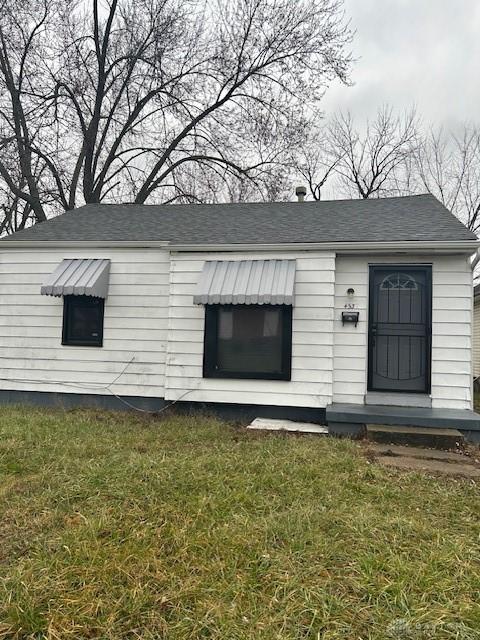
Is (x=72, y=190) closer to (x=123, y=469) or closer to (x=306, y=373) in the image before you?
(x=306, y=373)

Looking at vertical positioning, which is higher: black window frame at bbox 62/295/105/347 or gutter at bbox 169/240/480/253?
gutter at bbox 169/240/480/253

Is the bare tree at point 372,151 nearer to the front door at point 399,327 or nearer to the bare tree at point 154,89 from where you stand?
the bare tree at point 154,89

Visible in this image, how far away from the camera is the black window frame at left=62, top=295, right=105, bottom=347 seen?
21.9 ft

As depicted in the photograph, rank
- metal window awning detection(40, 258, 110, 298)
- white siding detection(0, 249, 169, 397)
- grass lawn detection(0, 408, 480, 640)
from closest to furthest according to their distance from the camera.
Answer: grass lawn detection(0, 408, 480, 640), metal window awning detection(40, 258, 110, 298), white siding detection(0, 249, 169, 397)

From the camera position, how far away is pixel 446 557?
2.38m

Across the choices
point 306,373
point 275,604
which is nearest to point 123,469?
point 275,604

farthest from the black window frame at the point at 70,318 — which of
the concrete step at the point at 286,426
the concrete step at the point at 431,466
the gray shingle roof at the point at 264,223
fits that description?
the concrete step at the point at 431,466

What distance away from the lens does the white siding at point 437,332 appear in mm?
5543

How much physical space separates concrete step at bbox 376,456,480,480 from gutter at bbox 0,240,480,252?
9.13 feet

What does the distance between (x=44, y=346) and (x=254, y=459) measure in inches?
173

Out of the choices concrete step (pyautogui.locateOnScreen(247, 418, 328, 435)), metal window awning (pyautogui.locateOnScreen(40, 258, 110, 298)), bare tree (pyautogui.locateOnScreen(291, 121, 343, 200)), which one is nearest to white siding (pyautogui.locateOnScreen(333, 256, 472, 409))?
concrete step (pyautogui.locateOnScreen(247, 418, 328, 435))

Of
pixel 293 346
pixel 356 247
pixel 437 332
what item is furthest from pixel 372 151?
pixel 293 346

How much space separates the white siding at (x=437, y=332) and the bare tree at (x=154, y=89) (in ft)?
33.4

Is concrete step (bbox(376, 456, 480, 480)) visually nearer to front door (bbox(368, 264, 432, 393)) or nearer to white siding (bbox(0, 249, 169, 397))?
front door (bbox(368, 264, 432, 393))
